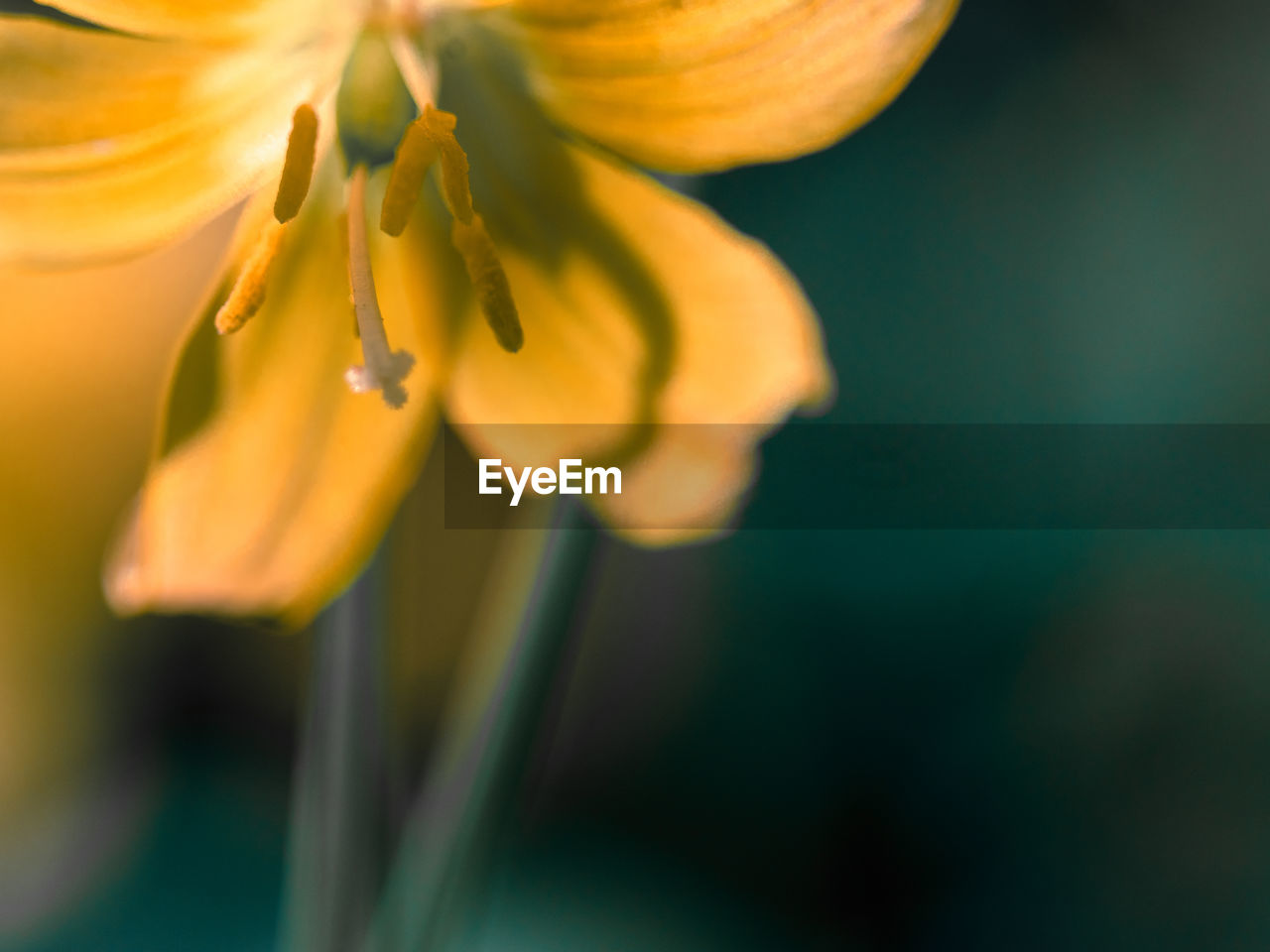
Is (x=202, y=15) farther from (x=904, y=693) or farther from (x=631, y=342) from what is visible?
(x=904, y=693)

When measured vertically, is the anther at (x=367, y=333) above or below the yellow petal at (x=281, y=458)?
above

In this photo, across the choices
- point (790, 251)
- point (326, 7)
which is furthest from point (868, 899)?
point (326, 7)

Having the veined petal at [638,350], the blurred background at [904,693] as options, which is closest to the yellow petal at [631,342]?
the veined petal at [638,350]

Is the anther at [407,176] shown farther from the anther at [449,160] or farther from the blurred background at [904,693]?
the blurred background at [904,693]

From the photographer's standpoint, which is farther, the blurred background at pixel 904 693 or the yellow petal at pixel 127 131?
the blurred background at pixel 904 693

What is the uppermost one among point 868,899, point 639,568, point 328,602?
point 328,602

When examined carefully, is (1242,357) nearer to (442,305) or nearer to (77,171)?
(442,305)

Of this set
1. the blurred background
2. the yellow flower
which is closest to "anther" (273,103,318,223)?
the yellow flower

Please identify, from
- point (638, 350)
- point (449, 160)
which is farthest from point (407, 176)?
point (638, 350)
